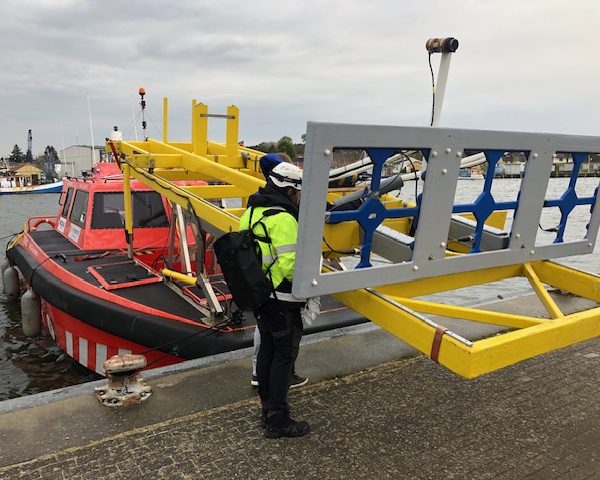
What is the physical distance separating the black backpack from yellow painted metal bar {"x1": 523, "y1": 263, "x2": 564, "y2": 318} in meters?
1.66

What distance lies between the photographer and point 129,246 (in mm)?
6363

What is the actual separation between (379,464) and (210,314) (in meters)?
2.38

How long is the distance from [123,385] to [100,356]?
2176mm

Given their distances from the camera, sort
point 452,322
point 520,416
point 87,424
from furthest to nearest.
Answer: point 452,322, point 520,416, point 87,424

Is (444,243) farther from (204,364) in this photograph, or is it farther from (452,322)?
(452,322)

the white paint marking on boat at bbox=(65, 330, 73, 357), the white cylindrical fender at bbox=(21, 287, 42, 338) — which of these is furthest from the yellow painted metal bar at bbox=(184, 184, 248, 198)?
the white cylindrical fender at bbox=(21, 287, 42, 338)

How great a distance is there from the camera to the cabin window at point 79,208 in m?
7.45

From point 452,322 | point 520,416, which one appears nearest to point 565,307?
point 452,322

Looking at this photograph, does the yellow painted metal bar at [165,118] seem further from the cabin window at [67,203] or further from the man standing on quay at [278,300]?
the man standing on quay at [278,300]

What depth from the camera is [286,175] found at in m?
3.02

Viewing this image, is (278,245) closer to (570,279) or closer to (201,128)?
(570,279)

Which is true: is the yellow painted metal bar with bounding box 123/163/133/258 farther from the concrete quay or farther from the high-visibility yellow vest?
the high-visibility yellow vest

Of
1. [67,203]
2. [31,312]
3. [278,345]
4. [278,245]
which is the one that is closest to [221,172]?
[278,245]

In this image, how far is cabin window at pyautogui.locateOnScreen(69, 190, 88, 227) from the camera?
24.5 ft
